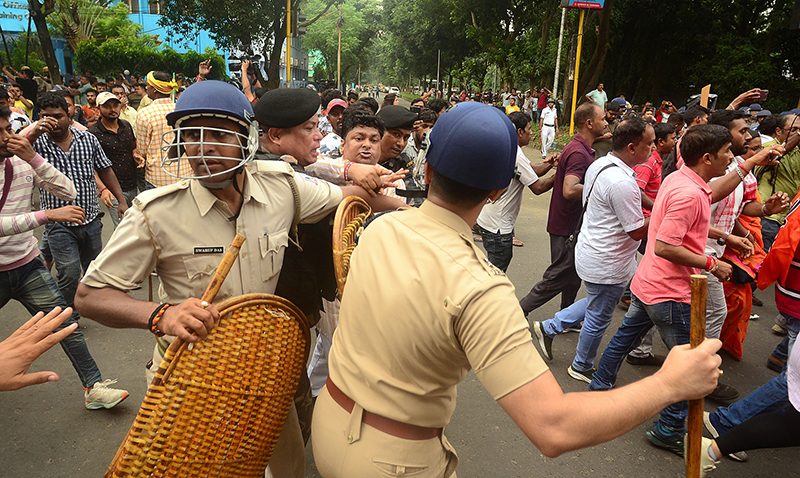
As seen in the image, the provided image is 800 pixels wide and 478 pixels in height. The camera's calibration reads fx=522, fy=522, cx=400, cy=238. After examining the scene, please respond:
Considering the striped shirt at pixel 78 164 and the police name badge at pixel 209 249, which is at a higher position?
the police name badge at pixel 209 249

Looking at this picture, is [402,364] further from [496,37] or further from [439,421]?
[496,37]

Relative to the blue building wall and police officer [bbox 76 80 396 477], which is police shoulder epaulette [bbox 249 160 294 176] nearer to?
police officer [bbox 76 80 396 477]

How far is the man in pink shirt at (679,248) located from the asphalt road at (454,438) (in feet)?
1.22

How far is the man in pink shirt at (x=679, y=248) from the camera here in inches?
124

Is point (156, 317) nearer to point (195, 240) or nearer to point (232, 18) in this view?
point (195, 240)

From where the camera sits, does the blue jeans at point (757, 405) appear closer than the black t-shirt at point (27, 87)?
Yes

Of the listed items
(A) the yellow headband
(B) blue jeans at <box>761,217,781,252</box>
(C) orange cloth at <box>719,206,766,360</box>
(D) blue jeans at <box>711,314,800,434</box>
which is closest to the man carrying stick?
(D) blue jeans at <box>711,314,800,434</box>

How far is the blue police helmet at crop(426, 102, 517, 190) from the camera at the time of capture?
4.39 feet

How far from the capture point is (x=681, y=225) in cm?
313

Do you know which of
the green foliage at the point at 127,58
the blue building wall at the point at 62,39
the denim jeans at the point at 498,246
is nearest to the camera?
the denim jeans at the point at 498,246

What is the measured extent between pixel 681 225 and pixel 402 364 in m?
2.44

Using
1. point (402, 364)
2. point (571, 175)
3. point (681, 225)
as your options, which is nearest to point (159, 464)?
point (402, 364)

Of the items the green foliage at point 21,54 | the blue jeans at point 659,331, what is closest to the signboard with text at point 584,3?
the blue jeans at point 659,331

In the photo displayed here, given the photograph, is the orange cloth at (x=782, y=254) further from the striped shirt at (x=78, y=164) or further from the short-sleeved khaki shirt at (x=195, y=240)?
the striped shirt at (x=78, y=164)
